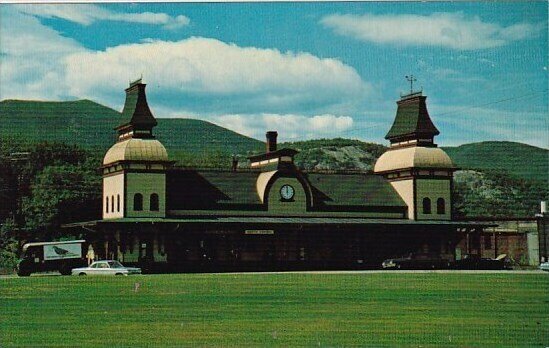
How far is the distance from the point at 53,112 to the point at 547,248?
113 ft

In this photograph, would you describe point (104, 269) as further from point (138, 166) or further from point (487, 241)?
point (487, 241)

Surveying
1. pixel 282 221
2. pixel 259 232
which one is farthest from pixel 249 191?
pixel 259 232

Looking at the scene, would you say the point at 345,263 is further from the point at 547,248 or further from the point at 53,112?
the point at 53,112

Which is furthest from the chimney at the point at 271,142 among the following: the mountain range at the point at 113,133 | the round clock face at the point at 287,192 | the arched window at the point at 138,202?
the arched window at the point at 138,202

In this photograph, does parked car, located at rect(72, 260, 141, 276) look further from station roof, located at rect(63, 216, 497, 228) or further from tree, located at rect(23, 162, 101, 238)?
tree, located at rect(23, 162, 101, 238)

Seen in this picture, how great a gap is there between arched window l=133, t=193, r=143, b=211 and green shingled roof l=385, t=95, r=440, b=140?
18.0 metres

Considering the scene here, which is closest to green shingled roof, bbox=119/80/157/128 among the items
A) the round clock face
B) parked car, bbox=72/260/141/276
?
the round clock face

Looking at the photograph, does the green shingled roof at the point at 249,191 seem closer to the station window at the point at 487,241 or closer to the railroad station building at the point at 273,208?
the railroad station building at the point at 273,208

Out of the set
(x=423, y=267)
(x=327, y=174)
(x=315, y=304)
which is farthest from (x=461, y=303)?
(x=327, y=174)

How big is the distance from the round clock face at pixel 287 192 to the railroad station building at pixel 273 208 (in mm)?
69

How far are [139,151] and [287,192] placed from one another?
979cm

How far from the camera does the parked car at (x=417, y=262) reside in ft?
169

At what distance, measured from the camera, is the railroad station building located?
50.8 meters

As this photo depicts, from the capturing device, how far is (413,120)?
60.2m
